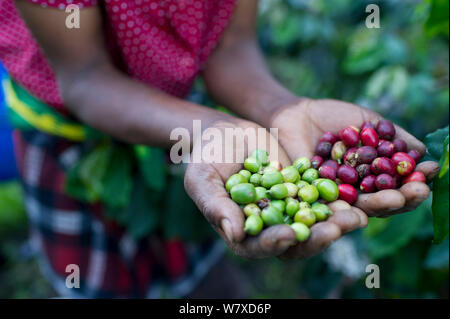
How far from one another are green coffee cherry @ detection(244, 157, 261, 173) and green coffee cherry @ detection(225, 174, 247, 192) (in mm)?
64

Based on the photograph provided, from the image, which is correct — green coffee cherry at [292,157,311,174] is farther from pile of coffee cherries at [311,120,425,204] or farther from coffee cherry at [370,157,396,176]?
coffee cherry at [370,157,396,176]

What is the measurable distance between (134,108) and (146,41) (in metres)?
0.26

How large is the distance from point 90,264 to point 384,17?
253cm

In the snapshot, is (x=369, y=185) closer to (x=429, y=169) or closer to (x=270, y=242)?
(x=429, y=169)

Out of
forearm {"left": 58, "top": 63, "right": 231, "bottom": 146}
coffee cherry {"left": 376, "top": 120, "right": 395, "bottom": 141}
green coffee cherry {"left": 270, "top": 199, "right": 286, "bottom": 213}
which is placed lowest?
green coffee cherry {"left": 270, "top": 199, "right": 286, "bottom": 213}

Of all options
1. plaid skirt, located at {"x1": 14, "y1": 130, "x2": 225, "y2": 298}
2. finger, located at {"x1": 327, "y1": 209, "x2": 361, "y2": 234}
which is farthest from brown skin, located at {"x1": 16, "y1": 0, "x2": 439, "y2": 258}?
plaid skirt, located at {"x1": 14, "y1": 130, "x2": 225, "y2": 298}

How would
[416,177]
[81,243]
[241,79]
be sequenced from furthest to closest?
1. [81,243]
2. [241,79]
3. [416,177]

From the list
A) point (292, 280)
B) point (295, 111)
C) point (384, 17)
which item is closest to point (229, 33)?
point (295, 111)

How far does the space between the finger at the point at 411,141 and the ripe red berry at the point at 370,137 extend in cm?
9

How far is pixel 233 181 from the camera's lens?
4.68 feet

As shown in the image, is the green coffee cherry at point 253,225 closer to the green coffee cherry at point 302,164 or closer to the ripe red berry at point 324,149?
the green coffee cherry at point 302,164

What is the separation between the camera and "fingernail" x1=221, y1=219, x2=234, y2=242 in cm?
119

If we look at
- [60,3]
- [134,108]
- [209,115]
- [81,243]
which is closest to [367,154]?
[209,115]
